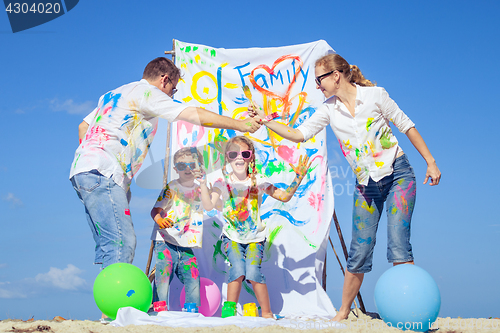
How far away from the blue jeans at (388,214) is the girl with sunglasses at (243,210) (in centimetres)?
66

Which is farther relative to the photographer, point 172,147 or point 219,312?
point 172,147

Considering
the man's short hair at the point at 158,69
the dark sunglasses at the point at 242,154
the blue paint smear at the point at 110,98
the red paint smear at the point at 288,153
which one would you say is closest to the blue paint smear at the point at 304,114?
the red paint smear at the point at 288,153

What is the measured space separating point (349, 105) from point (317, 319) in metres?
2.12

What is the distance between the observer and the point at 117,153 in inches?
135

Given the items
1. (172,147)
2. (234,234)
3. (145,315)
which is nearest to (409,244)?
(234,234)

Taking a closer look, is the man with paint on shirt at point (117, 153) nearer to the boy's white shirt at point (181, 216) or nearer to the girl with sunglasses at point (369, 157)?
the boy's white shirt at point (181, 216)

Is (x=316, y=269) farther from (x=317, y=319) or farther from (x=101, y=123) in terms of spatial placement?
(x=101, y=123)

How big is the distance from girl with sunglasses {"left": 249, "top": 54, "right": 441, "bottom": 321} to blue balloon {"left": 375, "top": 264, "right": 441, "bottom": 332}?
1.15 ft

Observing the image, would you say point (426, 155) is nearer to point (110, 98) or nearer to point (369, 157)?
point (369, 157)

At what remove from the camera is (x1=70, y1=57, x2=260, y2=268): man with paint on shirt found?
3.29 m

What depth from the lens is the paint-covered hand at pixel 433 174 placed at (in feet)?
11.6

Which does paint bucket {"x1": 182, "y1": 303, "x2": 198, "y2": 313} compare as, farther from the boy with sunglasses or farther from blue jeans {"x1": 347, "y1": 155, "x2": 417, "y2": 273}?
blue jeans {"x1": 347, "y1": 155, "x2": 417, "y2": 273}

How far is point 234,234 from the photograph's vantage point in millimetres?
4207

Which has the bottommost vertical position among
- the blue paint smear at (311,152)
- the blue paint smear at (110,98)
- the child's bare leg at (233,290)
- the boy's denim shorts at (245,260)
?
the child's bare leg at (233,290)
